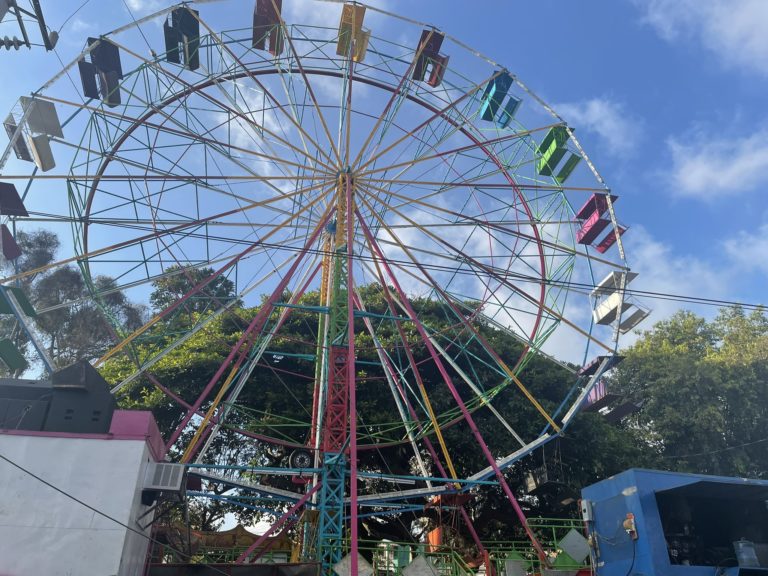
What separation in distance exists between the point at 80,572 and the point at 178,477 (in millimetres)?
2805

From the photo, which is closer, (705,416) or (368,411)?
(368,411)

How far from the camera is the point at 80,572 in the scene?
1296 cm

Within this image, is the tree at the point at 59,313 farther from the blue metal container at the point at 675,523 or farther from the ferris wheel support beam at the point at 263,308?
the blue metal container at the point at 675,523

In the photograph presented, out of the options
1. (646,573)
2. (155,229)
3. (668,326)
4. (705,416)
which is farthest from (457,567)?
(668,326)

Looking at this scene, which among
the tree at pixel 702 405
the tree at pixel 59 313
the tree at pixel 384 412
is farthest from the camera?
the tree at pixel 59 313

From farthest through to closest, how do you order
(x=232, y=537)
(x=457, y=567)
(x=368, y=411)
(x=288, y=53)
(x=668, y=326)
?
(x=668, y=326), (x=368, y=411), (x=232, y=537), (x=288, y=53), (x=457, y=567)

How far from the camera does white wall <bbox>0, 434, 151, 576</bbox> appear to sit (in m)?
13.0

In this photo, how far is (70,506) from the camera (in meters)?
13.6

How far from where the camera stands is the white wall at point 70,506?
1305cm

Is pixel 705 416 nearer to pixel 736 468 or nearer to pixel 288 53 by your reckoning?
pixel 736 468

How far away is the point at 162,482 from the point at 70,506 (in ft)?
6.68

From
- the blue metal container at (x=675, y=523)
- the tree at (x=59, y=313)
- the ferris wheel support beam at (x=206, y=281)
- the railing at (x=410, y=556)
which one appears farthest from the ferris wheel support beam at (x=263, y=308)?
the tree at (x=59, y=313)

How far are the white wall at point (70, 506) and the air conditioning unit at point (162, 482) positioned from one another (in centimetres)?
38

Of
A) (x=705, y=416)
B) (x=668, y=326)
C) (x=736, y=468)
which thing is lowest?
(x=736, y=468)
